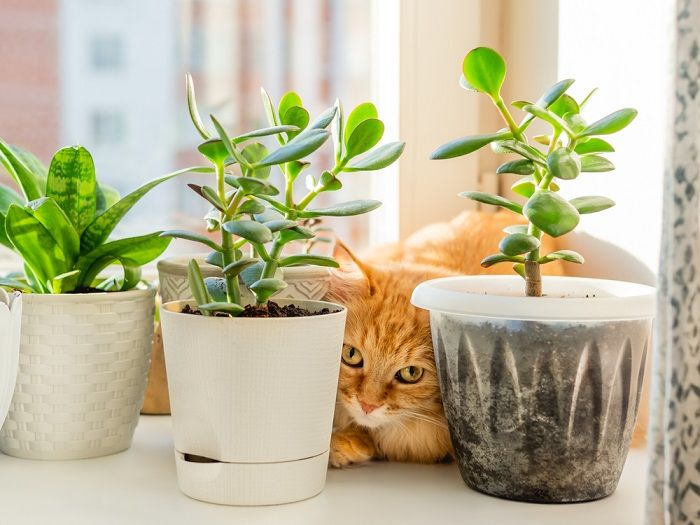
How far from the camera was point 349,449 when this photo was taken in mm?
995

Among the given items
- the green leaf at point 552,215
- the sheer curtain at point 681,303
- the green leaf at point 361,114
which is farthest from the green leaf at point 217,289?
the sheer curtain at point 681,303

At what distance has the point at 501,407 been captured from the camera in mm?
849

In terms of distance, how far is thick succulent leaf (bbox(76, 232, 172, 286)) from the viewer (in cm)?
98

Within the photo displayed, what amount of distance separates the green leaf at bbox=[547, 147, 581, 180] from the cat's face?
0.94 ft

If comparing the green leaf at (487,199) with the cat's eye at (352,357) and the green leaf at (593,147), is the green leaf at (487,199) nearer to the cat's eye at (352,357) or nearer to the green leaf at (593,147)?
the green leaf at (593,147)

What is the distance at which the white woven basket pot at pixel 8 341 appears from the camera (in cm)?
78

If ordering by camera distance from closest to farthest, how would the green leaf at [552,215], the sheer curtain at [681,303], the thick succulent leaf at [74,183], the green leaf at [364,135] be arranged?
the sheer curtain at [681,303]
the green leaf at [552,215]
the green leaf at [364,135]
the thick succulent leaf at [74,183]

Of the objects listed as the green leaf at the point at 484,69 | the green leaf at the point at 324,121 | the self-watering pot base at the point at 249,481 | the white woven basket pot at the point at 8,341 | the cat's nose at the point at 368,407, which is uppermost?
the green leaf at the point at 484,69

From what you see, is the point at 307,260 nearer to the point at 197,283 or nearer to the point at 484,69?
the point at 197,283

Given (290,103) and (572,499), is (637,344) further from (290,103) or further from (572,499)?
(290,103)

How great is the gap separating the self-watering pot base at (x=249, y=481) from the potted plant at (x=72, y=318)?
0.17 meters

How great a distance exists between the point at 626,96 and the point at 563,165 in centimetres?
38

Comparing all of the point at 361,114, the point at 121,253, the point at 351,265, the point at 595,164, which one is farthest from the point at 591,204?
the point at 121,253

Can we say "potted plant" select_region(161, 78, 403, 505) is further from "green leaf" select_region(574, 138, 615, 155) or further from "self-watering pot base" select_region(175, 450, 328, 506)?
"green leaf" select_region(574, 138, 615, 155)
